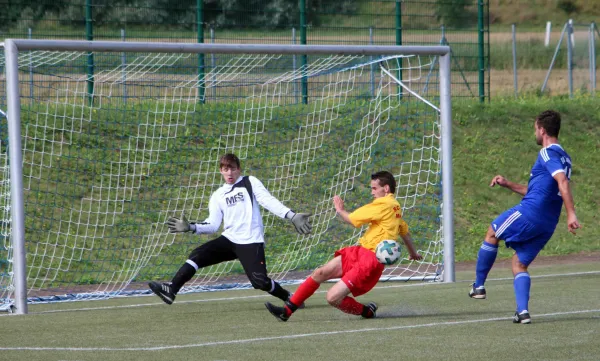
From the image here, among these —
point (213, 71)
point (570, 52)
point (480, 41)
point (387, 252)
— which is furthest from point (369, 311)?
point (570, 52)

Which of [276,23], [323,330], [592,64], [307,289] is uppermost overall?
[276,23]

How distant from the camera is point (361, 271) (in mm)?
8133

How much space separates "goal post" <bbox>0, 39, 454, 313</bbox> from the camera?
13078mm

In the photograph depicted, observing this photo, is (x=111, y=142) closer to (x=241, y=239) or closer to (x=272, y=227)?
(x=272, y=227)

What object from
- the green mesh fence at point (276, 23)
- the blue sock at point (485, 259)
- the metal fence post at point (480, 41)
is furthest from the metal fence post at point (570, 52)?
the blue sock at point (485, 259)

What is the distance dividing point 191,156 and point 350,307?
24.7ft

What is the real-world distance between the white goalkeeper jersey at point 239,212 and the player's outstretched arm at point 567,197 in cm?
268

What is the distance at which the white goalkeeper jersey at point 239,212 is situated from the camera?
932 cm

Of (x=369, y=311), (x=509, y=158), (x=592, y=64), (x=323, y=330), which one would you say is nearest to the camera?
(x=323, y=330)

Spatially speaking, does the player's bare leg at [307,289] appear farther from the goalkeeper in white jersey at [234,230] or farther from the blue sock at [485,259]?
the blue sock at [485,259]

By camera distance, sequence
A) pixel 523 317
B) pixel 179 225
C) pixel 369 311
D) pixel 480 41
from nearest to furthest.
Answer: pixel 523 317 < pixel 369 311 < pixel 179 225 < pixel 480 41

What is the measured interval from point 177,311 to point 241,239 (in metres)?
0.98

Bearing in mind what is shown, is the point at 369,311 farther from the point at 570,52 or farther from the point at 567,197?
the point at 570,52

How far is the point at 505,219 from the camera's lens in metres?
8.16
